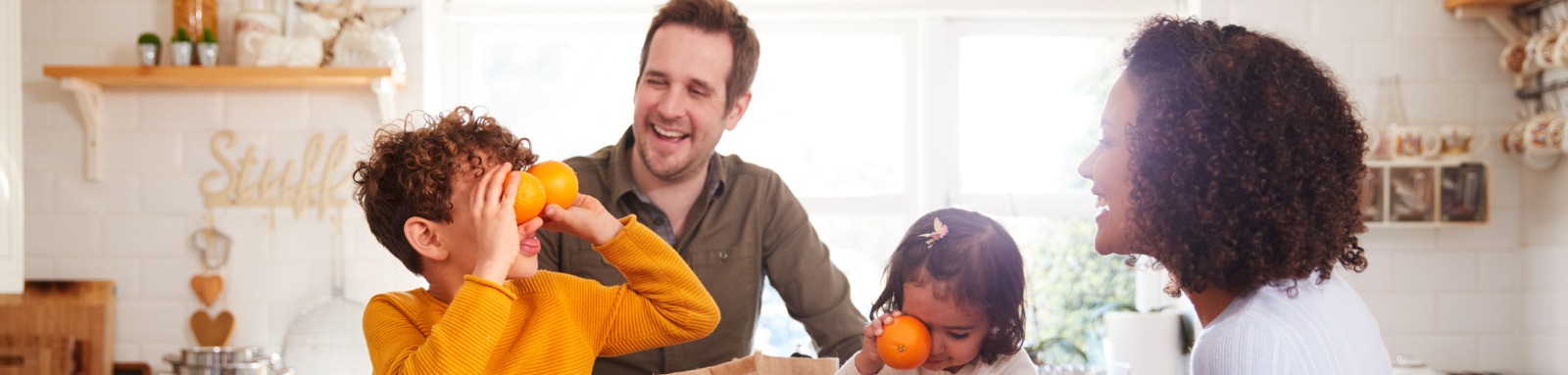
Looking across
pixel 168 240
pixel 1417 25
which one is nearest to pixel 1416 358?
pixel 1417 25

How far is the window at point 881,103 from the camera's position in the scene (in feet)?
10.3

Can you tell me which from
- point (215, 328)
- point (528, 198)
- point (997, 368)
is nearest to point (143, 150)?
point (215, 328)

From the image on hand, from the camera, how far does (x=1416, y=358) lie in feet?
9.87

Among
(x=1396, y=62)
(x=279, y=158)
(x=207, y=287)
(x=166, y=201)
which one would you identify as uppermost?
(x=1396, y=62)

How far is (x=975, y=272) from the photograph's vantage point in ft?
5.40

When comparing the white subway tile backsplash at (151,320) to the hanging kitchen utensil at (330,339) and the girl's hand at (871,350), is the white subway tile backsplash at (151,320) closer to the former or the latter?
the hanging kitchen utensil at (330,339)

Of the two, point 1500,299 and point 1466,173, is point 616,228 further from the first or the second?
point 1500,299

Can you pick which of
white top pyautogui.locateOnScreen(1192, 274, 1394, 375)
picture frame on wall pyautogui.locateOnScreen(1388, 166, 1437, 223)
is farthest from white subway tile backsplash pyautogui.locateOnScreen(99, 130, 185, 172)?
picture frame on wall pyautogui.locateOnScreen(1388, 166, 1437, 223)

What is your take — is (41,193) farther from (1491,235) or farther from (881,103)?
(1491,235)

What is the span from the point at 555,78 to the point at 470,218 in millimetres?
1816

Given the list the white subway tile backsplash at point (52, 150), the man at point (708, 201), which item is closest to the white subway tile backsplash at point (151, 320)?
the white subway tile backsplash at point (52, 150)

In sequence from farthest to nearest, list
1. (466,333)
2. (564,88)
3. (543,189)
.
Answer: (564,88)
(543,189)
(466,333)

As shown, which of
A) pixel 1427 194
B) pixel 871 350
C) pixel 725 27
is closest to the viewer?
pixel 871 350

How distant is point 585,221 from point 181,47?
5.96 feet
